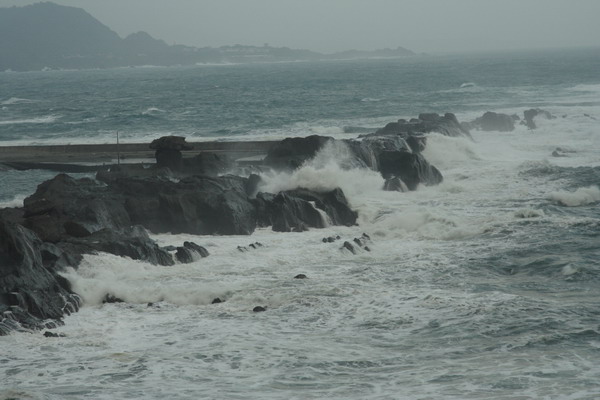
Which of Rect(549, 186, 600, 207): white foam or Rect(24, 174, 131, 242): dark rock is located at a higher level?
Rect(24, 174, 131, 242): dark rock

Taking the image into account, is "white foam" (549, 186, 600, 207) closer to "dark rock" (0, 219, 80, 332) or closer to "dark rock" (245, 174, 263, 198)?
"dark rock" (245, 174, 263, 198)

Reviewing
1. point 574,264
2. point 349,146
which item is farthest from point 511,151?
point 574,264

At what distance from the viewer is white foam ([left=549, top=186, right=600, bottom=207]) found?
31.2 meters

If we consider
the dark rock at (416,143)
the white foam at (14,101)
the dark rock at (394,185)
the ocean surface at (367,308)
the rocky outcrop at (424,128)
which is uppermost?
the white foam at (14,101)

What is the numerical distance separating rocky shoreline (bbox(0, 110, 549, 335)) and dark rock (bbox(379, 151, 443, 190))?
0.05 meters

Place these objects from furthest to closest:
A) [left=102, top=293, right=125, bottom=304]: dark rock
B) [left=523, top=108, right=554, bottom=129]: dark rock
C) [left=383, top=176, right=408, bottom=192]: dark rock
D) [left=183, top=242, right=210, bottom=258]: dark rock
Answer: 1. [left=523, top=108, right=554, bottom=129]: dark rock
2. [left=383, top=176, right=408, bottom=192]: dark rock
3. [left=183, top=242, right=210, bottom=258]: dark rock
4. [left=102, top=293, right=125, bottom=304]: dark rock

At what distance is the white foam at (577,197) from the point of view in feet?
102

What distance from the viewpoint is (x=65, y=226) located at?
24453 millimetres

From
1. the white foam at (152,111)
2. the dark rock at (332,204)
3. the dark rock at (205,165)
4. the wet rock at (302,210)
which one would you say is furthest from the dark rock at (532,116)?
the white foam at (152,111)

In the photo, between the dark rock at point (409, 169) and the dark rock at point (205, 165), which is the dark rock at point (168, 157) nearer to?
the dark rock at point (205, 165)

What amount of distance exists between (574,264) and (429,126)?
26.6m

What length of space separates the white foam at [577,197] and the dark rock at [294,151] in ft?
32.0

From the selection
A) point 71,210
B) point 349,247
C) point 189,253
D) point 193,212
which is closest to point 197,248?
point 189,253

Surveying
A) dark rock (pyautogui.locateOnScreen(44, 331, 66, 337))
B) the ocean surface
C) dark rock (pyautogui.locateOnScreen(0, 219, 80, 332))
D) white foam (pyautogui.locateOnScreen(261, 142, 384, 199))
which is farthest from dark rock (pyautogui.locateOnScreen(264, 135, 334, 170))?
dark rock (pyautogui.locateOnScreen(44, 331, 66, 337))
